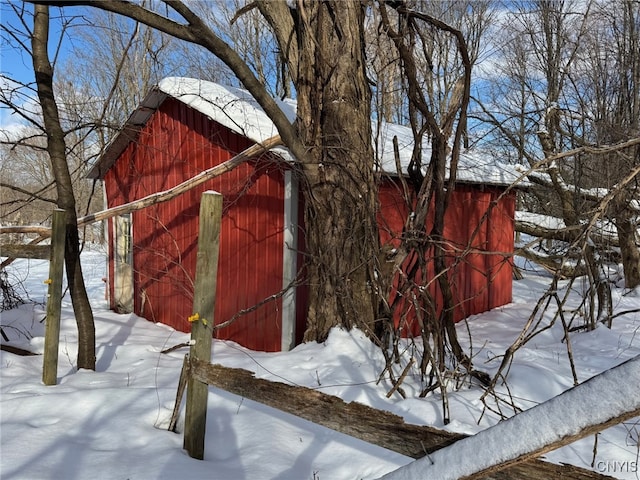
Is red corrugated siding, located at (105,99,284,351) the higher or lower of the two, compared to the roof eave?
lower

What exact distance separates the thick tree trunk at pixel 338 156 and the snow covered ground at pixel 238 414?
564 millimetres

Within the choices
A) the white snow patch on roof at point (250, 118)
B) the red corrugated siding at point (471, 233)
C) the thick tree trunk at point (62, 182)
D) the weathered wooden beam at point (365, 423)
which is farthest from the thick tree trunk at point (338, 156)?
the thick tree trunk at point (62, 182)

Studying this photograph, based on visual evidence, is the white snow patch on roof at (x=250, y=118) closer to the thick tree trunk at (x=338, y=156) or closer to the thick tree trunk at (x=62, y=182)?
the thick tree trunk at (x=338, y=156)

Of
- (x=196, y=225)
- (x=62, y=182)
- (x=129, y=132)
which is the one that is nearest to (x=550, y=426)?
(x=62, y=182)

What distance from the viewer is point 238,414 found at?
3.79 meters

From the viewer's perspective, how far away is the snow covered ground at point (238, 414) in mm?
2904

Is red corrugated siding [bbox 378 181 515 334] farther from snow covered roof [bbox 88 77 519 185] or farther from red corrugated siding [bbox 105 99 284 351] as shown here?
red corrugated siding [bbox 105 99 284 351]

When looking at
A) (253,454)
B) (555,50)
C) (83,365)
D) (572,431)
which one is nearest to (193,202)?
(83,365)

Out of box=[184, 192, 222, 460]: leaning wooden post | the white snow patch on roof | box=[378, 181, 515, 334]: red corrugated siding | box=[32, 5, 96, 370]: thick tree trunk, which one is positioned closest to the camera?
box=[184, 192, 222, 460]: leaning wooden post

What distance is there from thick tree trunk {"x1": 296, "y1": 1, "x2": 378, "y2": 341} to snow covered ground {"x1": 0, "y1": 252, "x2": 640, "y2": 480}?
564 mm

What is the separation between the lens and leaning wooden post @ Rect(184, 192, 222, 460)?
3090 millimetres

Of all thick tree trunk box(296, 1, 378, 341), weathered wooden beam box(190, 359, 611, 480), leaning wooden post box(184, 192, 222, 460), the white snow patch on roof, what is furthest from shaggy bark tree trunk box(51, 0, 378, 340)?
weathered wooden beam box(190, 359, 611, 480)

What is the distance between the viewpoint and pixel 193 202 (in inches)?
300

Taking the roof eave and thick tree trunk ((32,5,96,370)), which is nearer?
thick tree trunk ((32,5,96,370))
